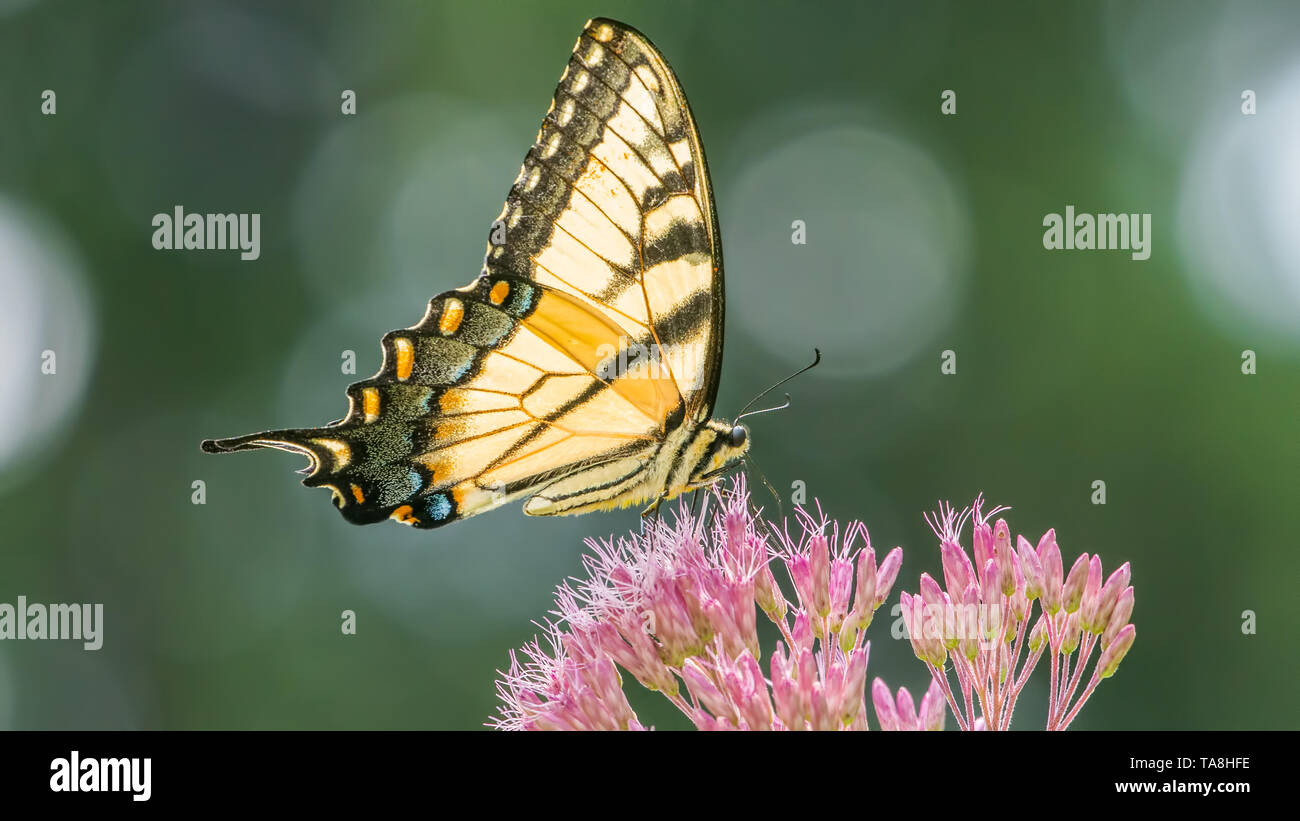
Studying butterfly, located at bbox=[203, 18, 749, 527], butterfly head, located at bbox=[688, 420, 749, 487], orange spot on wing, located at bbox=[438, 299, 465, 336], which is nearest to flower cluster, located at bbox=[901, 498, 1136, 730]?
butterfly head, located at bbox=[688, 420, 749, 487]

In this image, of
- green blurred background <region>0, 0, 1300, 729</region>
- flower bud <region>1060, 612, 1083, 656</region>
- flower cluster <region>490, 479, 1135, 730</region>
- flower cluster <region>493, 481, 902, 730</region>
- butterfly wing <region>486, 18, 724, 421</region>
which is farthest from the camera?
green blurred background <region>0, 0, 1300, 729</region>

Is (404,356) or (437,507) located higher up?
(404,356)

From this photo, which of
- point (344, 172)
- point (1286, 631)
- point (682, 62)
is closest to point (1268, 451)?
point (1286, 631)

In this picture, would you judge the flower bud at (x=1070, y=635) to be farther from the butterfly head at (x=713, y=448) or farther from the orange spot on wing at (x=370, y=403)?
the orange spot on wing at (x=370, y=403)

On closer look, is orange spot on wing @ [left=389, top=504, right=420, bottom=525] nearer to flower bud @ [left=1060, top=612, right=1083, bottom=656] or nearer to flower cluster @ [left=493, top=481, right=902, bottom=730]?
flower cluster @ [left=493, top=481, right=902, bottom=730]

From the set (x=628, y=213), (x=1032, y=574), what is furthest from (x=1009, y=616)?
(x=628, y=213)

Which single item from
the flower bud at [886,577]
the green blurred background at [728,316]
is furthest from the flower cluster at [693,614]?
the green blurred background at [728,316]

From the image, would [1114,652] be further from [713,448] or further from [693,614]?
[713,448]
